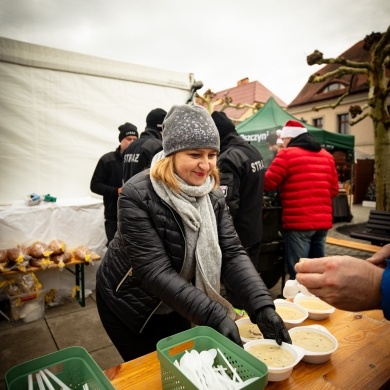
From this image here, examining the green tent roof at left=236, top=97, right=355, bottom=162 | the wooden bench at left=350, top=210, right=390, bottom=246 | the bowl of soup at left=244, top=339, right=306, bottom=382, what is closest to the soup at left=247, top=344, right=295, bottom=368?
the bowl of soup at left=244, top=339, right=306, bottom=382

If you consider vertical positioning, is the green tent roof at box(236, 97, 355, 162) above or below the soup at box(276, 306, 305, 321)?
above

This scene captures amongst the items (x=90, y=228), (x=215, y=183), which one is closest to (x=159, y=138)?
(x=90, y=228)

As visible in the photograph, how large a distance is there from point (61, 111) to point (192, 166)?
3606mm

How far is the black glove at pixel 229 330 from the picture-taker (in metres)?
1.21

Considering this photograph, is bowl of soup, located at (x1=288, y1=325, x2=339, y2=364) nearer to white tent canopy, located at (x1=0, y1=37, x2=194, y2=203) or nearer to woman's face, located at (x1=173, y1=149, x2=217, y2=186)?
woman's face, located at (x1=173, y1=149, x2=217, y2=186)

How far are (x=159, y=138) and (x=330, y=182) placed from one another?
2224 millimetres

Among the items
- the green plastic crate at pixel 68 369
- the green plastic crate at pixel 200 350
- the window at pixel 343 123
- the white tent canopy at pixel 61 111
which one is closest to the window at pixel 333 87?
the window at pixel 343 123

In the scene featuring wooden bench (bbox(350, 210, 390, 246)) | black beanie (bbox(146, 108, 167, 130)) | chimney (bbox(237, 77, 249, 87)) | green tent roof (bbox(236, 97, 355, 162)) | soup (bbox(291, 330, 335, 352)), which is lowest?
wooden bench (bbox(350, 210, 390, 246))

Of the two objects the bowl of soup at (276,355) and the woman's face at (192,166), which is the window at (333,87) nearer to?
the woman's face at (192,166)

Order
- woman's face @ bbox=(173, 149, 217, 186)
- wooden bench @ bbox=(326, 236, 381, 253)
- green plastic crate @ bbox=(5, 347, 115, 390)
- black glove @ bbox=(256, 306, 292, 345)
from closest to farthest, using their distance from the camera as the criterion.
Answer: green plastic crate @ bbox=(5, 347, 115, 390) < black glove @ bbox=(256, 306, 292, 345) < woman's face @ bbox=(173, 149, 217, 186) < wooden bench @ bbox=(326, 236, 381, 253)

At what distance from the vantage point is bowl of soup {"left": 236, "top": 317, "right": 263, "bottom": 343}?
143 centimetres

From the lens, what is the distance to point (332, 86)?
26297 millimetres

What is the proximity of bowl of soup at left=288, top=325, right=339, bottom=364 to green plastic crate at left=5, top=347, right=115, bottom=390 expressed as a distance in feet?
2.78

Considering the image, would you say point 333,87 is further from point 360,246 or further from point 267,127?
point 360,246
